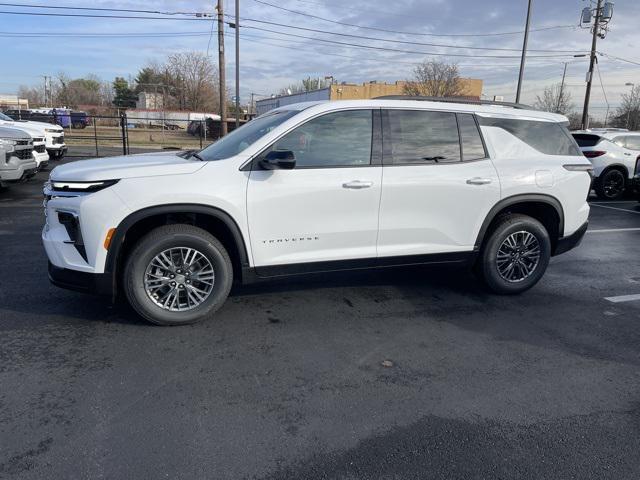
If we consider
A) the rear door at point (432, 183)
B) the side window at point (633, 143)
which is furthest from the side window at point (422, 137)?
the side window at point (633, 143)

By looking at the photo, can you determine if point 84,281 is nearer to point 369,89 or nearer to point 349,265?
point 349,265

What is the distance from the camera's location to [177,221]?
13.5 ft

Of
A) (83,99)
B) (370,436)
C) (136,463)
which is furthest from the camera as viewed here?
(83,99)

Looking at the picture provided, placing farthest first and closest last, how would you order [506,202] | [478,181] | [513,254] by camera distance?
[513,254] → [506,202] → [478,181]

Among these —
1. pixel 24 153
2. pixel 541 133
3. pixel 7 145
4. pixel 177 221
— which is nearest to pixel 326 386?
pixel 177 221

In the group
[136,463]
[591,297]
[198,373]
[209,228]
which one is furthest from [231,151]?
[591,297]

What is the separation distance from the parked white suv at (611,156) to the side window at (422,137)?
9.50 metres

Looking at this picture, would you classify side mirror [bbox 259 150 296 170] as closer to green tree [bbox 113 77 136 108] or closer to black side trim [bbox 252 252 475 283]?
black side trim [bbox 252 252 475 283]

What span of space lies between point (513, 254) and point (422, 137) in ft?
5.20

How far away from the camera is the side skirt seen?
4199 mm

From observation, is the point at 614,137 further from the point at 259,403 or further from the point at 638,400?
the point at 259,403

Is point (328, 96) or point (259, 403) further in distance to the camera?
point (328, 96)

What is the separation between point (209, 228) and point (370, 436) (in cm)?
228

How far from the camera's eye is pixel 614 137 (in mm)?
12680
